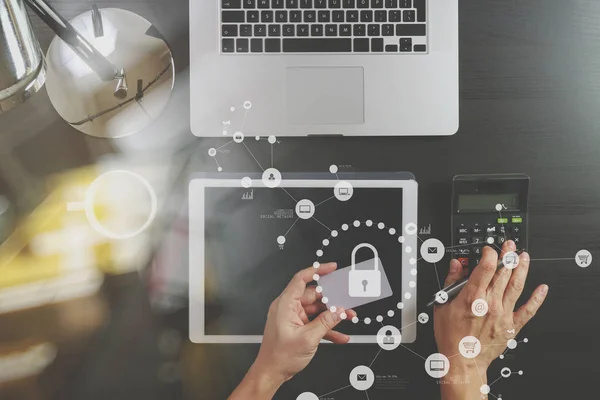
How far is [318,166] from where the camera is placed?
2.62ft

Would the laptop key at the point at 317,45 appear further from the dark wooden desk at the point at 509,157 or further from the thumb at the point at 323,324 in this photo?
the thumb at the point at 323,324

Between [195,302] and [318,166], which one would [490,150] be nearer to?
[318,166]

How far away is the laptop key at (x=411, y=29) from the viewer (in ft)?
2.51

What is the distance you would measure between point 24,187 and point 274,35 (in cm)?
47

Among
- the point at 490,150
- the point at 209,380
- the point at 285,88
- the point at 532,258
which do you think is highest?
the point at 285,88

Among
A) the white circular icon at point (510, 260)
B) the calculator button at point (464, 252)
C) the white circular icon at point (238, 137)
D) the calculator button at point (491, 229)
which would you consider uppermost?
the white circular icon at point (238, 137)

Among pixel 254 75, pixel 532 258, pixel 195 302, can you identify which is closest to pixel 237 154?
pixel 254 75

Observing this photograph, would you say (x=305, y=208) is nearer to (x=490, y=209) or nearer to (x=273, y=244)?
(x=273, y=244)

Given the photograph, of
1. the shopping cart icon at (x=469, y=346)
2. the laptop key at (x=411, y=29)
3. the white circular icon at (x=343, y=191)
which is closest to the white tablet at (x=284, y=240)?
the white circular icon at (x=343, y=191)

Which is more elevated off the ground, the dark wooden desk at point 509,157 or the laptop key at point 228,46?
the laptop key at point 228,46

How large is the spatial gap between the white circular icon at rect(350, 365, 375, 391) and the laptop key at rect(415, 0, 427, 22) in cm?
56

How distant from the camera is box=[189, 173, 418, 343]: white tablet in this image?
0.79 meters

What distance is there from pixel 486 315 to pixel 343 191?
1.00ft

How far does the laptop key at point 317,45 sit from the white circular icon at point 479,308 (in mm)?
449
